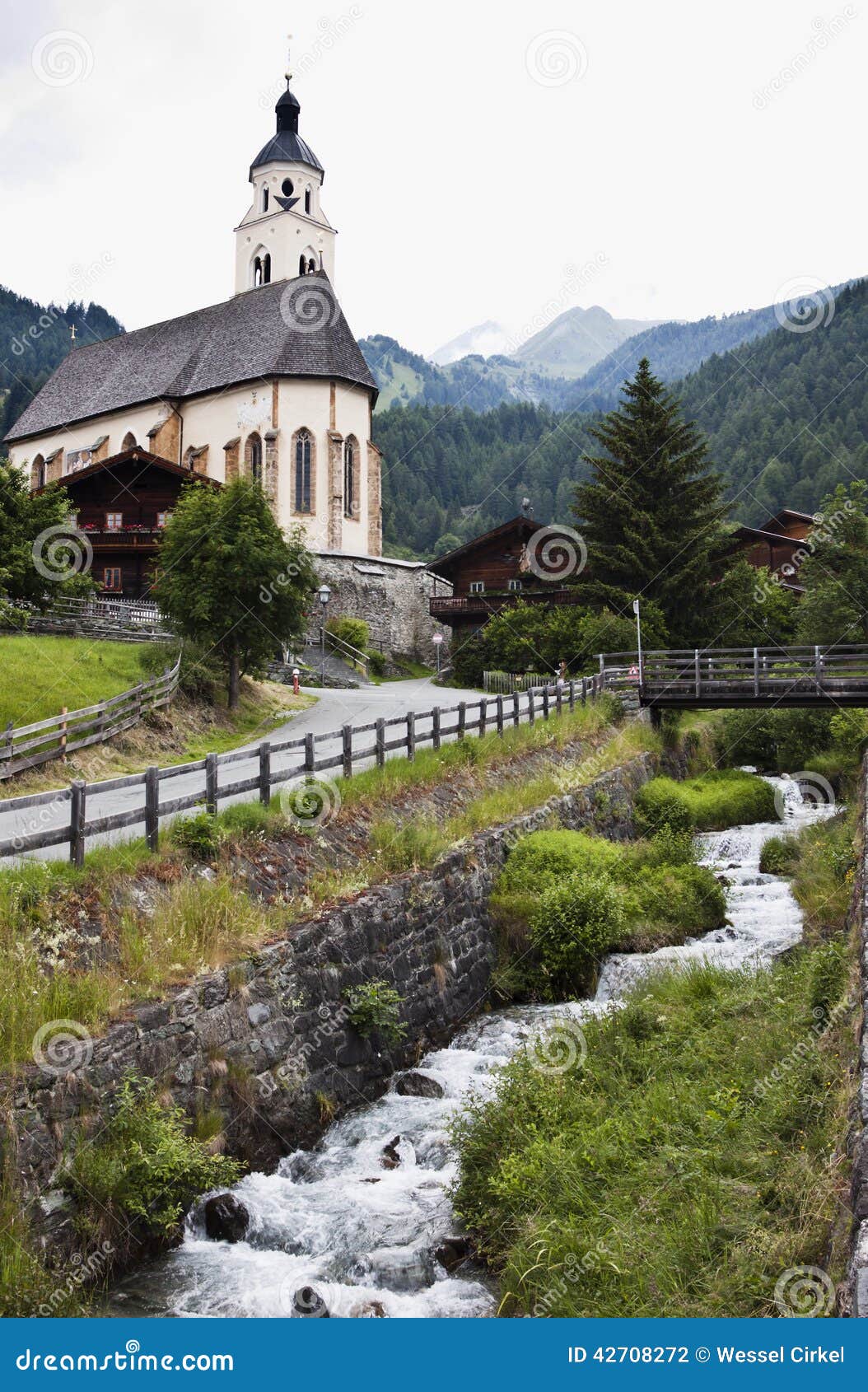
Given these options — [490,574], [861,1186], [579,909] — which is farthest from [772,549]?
[861,1186]

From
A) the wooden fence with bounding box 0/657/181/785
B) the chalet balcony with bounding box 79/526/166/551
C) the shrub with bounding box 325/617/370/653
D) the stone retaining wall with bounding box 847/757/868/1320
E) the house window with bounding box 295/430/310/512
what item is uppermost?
the house window with bounding box 295/430/310/512

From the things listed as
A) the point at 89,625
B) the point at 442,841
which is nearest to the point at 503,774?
the point at 442,841

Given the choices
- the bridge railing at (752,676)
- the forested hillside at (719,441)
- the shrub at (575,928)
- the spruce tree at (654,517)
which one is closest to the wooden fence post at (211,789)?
the shrub at (575,928)

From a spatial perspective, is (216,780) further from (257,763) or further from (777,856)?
(777,856)

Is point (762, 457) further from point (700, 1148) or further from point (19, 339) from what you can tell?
point (19, 339)

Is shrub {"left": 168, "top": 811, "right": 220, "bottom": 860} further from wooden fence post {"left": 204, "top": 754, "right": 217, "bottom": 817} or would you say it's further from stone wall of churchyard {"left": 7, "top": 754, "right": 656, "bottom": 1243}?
stone wall of churchyard {"left": 7, "top": 754, "right": 656, "bottom": 1243}

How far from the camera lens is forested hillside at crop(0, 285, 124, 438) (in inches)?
5935

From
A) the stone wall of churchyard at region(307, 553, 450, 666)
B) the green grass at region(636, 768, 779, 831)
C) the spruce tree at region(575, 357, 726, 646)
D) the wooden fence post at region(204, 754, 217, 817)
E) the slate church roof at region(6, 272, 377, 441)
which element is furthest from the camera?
the slate church roof at region(6, 272, 377, 441)

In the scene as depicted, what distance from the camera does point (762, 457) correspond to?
92312 mm

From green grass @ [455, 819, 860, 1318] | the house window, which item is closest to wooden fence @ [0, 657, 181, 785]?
green grass @ [455, 819, 860, 1318]

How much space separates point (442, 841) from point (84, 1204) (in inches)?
305

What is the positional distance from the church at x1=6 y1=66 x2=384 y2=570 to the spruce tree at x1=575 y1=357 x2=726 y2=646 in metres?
14.5

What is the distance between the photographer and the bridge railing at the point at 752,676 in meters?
26.0

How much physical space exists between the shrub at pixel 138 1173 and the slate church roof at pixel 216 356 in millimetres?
45500
